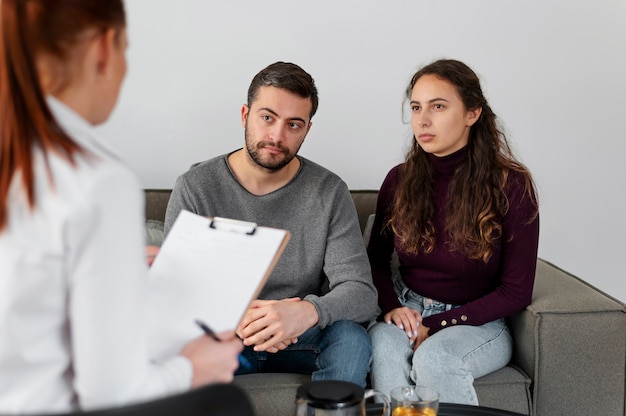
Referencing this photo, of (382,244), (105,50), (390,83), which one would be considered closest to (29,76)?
(105,50)

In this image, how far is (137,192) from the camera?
83 cm

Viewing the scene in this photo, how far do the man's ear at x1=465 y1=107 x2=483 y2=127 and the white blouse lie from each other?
1410mm

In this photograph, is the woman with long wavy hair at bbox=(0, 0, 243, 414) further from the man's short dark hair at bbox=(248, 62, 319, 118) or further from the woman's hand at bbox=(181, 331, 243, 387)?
the man's short dark hair at bbox=(248, 62, 319, 118)

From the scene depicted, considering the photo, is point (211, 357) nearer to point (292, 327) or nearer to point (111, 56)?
point (111, 56)

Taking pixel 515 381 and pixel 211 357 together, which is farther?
pixel 515 381

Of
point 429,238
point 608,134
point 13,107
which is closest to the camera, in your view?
point 13,107

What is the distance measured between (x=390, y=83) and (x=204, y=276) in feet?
5.76

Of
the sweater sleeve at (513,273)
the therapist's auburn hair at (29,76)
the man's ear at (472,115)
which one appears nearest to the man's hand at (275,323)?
the sweater sleeve at (513,273)

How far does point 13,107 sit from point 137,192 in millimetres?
159

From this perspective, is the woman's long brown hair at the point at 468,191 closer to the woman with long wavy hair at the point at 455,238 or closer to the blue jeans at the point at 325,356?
the woman with long wavy hair at the point at 455,238

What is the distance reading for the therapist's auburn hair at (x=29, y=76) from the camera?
0.78 metres

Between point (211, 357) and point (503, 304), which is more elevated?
point (211, 357)

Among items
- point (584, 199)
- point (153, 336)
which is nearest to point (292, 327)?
point (153, 336)

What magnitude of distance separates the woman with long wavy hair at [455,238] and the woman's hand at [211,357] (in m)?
0.98
